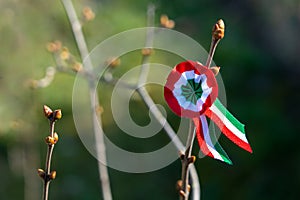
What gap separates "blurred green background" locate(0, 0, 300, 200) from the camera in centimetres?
216

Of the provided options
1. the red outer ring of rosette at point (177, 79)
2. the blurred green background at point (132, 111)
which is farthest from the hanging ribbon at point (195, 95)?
the blurred green background at point (132, 111)

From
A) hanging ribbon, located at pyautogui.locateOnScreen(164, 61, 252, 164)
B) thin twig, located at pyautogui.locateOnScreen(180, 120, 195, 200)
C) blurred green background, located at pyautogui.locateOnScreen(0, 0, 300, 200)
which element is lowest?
thin twig, located at pyautogui.locateOnScreen(180, 120, 195, 200)

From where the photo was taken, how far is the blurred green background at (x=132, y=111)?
216 cm

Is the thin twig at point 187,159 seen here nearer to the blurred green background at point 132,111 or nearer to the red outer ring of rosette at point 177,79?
the red outer ring of rosette at point 177,79

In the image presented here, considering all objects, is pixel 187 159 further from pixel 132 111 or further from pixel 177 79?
pixel 132 111

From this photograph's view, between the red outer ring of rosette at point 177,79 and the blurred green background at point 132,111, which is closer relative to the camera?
the red outer ring of rosette at point 177,79

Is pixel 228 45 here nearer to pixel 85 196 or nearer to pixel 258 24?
pixel 258 24

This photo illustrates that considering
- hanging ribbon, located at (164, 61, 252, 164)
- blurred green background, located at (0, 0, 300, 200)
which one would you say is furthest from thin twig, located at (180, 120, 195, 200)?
blurred green background, located at (0, 0, 300, 200)

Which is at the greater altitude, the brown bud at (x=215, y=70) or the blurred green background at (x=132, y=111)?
the blurred green background at (x=132, y=111)

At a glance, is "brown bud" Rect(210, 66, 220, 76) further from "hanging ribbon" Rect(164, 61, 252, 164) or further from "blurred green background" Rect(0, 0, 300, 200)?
"blurred green background" Rect(0, 0, 300, 200)

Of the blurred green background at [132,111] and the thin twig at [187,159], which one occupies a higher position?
the blurred green background at [132,111]


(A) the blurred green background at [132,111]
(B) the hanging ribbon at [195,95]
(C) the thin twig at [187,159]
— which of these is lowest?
(C) the thin twig at [187,159]

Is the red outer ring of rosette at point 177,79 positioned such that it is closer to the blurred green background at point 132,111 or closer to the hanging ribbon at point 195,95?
the hanging ribbon at point 195,95

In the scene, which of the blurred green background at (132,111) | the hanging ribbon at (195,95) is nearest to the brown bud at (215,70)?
the hanging ribbon at (195,95)
